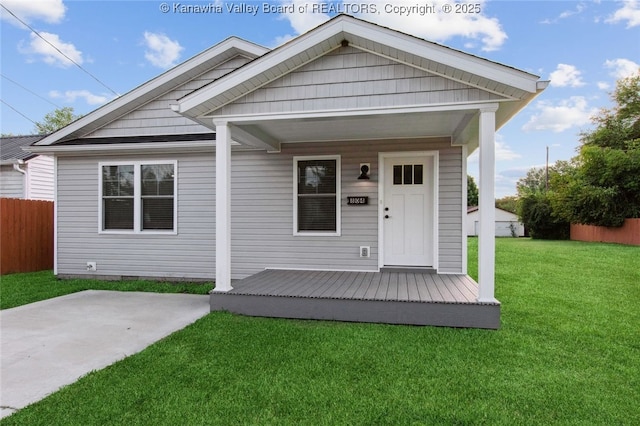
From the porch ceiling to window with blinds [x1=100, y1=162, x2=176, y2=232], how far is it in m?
2.10

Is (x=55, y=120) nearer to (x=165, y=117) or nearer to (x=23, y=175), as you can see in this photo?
(x=23, y=175)

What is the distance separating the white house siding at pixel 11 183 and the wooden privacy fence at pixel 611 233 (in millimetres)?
22079

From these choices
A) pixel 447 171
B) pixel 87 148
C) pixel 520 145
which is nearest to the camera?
pixel 447 171

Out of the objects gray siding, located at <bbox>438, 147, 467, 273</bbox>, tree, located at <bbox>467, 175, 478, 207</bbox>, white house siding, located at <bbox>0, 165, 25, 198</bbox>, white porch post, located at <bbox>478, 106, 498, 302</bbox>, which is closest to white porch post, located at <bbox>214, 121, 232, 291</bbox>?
white porch post, located at <bbox>478, 106, 498, 302</bbox>

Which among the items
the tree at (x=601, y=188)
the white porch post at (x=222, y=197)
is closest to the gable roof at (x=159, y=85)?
the white porch post at (x=222, y=197)

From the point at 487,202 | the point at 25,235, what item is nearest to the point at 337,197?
the point at 487,202

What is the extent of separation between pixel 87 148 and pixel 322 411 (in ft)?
21.8

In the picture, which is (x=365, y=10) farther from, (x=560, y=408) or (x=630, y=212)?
(x=630, y=212)

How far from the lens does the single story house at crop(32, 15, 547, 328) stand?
12.8ft

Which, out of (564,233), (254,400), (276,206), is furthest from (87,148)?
(564,233)

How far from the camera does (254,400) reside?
2.40 m

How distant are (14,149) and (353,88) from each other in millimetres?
12516

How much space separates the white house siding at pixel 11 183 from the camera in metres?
10.1

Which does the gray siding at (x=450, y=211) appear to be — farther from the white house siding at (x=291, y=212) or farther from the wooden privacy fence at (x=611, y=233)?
the wooden privacy fence at (x=611, y=233)
